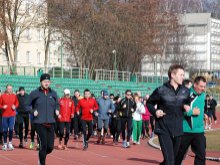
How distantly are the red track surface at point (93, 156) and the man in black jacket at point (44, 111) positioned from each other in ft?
7.64

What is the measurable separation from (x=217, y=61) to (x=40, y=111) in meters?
117

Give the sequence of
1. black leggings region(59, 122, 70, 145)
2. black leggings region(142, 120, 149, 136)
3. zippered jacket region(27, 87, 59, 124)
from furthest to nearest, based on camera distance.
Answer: black leggings region(142, 120, 149, 136) < black leggings region(59, 122, 70, 145) < zippered jacket region(27, 87, 59, 124)

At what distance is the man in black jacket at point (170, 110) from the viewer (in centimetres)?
1028

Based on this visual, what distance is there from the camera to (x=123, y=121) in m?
22.6

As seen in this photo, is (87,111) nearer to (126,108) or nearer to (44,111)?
(126,108)

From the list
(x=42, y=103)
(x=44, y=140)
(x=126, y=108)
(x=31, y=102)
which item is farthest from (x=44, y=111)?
(x=126, y=108)

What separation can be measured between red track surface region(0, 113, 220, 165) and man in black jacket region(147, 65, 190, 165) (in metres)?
5.93

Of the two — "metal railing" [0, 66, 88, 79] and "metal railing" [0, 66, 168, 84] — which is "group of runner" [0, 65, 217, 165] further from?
"metal railing" [0, 66, 168, 84]

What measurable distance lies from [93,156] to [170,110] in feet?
26.5

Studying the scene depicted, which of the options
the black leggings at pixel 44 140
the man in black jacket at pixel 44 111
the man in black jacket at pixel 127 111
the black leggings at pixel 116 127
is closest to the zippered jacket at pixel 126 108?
the man in black jacket at pixel 127 111

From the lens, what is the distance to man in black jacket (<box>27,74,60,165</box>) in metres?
13.1

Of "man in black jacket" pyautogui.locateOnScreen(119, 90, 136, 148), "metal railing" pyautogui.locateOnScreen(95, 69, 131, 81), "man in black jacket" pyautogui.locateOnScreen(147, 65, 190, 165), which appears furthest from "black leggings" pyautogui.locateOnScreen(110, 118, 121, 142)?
"metal railing" pyautogui.locateOnScreen(95, 69, 131, 81)

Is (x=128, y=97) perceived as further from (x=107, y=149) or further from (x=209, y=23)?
(x=209, y=23)

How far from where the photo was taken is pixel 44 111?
13.7 meters
